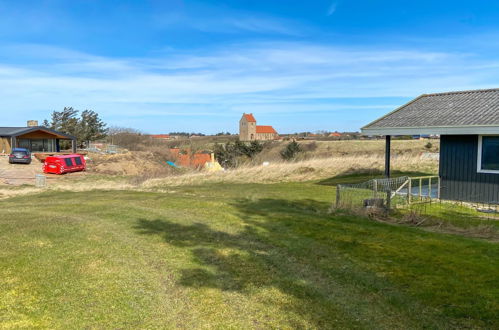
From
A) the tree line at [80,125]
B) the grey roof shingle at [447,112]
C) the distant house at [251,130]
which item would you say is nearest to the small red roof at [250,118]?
the distant house at [251,130]

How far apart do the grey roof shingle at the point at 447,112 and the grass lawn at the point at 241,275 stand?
19.4 ft

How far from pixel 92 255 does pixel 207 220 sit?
373cm

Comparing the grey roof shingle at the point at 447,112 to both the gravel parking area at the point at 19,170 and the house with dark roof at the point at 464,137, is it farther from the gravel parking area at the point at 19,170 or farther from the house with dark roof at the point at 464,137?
the gravel parking area at the point at 19,170

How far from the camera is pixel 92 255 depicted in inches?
268

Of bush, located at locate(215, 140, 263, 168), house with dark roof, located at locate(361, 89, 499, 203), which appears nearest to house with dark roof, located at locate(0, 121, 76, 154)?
bush, located at locate(215, 140, 263, 168)

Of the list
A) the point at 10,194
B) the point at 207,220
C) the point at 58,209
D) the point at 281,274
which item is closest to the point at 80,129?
the point at 10,194

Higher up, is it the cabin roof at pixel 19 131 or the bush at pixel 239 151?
the cabin roof at pixel 19 131

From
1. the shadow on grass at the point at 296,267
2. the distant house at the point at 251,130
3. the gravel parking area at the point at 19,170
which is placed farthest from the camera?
the distant house at the point at 251,130

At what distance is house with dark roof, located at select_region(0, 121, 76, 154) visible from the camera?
153 feet

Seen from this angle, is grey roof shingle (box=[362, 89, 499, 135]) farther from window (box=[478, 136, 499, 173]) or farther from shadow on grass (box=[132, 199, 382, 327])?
shadow on grass (box=[132, 199, 382, 327])

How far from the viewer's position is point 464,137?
13.4m

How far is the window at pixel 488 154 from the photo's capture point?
12.7 meters

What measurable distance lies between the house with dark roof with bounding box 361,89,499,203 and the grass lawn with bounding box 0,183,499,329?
523cm

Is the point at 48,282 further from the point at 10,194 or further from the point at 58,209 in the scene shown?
the point at 10,194
